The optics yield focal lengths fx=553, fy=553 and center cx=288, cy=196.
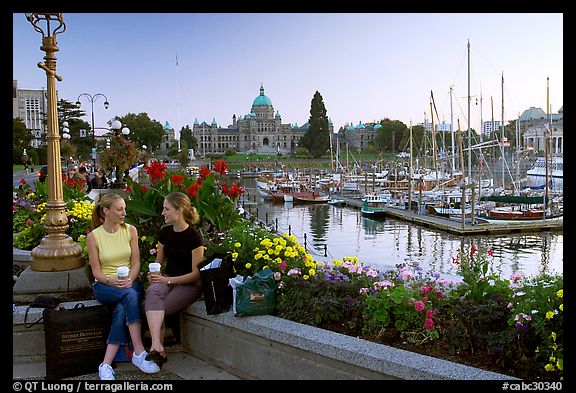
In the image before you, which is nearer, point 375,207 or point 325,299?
point 325,299

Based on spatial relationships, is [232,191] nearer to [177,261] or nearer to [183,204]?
[183,204]

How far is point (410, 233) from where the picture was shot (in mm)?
37812

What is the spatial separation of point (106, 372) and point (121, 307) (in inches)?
21.4

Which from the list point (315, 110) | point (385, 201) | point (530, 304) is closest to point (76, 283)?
point (530, 304)

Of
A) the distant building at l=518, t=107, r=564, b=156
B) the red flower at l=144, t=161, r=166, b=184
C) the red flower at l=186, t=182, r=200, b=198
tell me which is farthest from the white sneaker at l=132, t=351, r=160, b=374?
the distant building at l=518, t=107, r=564, b=156

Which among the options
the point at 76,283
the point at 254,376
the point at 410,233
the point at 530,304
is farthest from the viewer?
the point at 410,233

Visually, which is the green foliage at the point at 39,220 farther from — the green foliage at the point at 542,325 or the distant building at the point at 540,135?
the distant building at the point at 540,135

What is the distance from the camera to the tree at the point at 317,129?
113750 mm

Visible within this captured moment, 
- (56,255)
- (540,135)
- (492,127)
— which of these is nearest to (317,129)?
(540,135)

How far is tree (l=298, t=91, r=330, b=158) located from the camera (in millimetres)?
113750

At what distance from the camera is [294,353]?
4.19m

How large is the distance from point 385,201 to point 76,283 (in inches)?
1701
